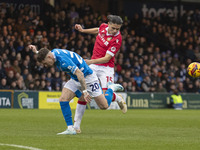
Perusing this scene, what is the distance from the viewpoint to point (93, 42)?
26.8m

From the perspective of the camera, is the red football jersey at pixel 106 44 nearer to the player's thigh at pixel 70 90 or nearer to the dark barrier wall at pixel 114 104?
the player's thigh at pixel 70 90

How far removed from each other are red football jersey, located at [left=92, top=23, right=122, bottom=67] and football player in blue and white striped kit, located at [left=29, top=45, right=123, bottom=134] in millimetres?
1015

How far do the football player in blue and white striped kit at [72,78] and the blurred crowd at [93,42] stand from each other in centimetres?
1280

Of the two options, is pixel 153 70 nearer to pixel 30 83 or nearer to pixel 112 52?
pixel 30 83

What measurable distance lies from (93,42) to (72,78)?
17.2 meters

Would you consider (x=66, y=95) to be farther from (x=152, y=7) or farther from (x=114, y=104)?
(x=152, y=7)

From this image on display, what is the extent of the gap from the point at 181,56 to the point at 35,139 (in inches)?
969

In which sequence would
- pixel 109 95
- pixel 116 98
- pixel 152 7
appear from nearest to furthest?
pixel 109 95 → pixel 116 98 → pixel 152 7

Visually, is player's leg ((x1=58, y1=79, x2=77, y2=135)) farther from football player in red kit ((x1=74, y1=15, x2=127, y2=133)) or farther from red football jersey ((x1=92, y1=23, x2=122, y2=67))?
red football jersey ((x1=92, y1=23, x2=122, y2=67))

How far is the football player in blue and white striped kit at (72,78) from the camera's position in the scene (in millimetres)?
8781

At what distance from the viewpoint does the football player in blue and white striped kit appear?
346 inches

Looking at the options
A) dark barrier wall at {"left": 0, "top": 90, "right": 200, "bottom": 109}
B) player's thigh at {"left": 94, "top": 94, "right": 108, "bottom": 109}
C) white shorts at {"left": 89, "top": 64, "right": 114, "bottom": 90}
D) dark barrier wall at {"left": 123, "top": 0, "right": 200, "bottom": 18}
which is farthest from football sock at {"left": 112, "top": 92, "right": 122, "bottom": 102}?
dark barrier wall at {"left": 123, "top": 0, "right": 200, "bottom": 18}

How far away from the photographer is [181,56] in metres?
31.9

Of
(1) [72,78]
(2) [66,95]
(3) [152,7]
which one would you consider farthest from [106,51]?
(3) [152,7]
